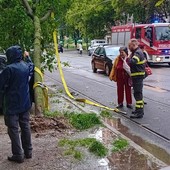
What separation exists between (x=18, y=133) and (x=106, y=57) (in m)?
16.2

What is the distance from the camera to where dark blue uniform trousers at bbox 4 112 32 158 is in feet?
20.3

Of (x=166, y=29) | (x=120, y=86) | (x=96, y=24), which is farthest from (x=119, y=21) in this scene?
(x=120, y=86)

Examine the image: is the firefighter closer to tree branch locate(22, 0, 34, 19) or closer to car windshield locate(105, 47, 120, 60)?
tree branch locate(22, 0, 34, 19)

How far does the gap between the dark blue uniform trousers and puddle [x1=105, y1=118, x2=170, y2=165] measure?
6.71 ft

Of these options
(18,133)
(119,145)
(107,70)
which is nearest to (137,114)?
(119,145)

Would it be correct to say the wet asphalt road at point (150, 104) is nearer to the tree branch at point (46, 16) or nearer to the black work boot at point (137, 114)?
the black work boot at point (137, 114)

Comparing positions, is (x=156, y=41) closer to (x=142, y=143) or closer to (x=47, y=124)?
(x=47, y=124)

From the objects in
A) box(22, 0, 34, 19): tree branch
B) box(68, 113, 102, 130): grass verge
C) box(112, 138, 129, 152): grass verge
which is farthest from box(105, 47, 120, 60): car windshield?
box(112, 138, 129, 152): grass verge

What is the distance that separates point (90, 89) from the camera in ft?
53.4

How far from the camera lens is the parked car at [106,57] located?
2191 cm

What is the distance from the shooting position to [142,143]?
7715 mm

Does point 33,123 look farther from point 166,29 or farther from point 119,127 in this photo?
point 166,29

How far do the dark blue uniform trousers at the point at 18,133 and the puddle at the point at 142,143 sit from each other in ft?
6.71

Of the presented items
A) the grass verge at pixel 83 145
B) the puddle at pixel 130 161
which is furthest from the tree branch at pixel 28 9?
the puddle at pixel 130 161
